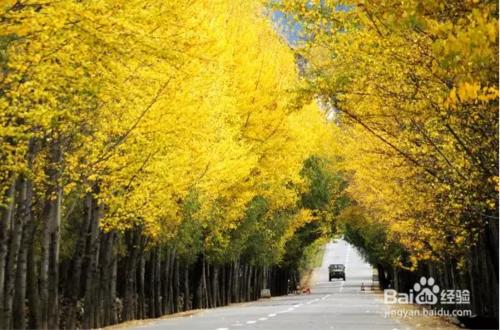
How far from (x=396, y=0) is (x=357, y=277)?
120m

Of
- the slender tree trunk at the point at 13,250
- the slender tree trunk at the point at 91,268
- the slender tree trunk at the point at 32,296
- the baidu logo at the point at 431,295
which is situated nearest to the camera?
the slender tree trunk at the point at 13,250

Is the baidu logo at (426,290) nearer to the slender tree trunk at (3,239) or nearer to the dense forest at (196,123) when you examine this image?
the dense forest at (196,123)

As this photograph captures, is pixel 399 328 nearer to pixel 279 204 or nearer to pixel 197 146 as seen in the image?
pixel 197 146

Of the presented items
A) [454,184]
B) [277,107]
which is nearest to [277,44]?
[277,107]

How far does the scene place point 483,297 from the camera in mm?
24578

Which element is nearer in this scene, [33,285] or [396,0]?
[396,0]

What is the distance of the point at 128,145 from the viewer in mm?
19578

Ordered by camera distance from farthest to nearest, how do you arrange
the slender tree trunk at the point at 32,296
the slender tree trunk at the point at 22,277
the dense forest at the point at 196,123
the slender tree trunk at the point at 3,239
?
the slender tree trunk at the point at 32,296, the slender tree trunk at the point at 22,277, the slender tree trunk at the point at 3,239, the dense forest at the point at 196,123

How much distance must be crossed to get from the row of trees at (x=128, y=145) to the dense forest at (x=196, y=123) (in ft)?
0.20

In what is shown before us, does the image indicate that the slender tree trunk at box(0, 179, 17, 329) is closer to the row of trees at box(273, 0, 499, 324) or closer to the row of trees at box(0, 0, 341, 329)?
the row of trees at box(0, 0, 341, 329)

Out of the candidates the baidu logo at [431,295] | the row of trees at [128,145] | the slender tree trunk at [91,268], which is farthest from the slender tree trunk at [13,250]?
the baidu logo at [431,295]

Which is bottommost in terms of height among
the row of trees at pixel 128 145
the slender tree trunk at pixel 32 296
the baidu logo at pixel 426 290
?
the slender tree trunk at pixel 32 296

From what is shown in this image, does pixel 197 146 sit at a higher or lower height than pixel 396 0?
higher

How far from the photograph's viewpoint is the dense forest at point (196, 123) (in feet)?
39.0
